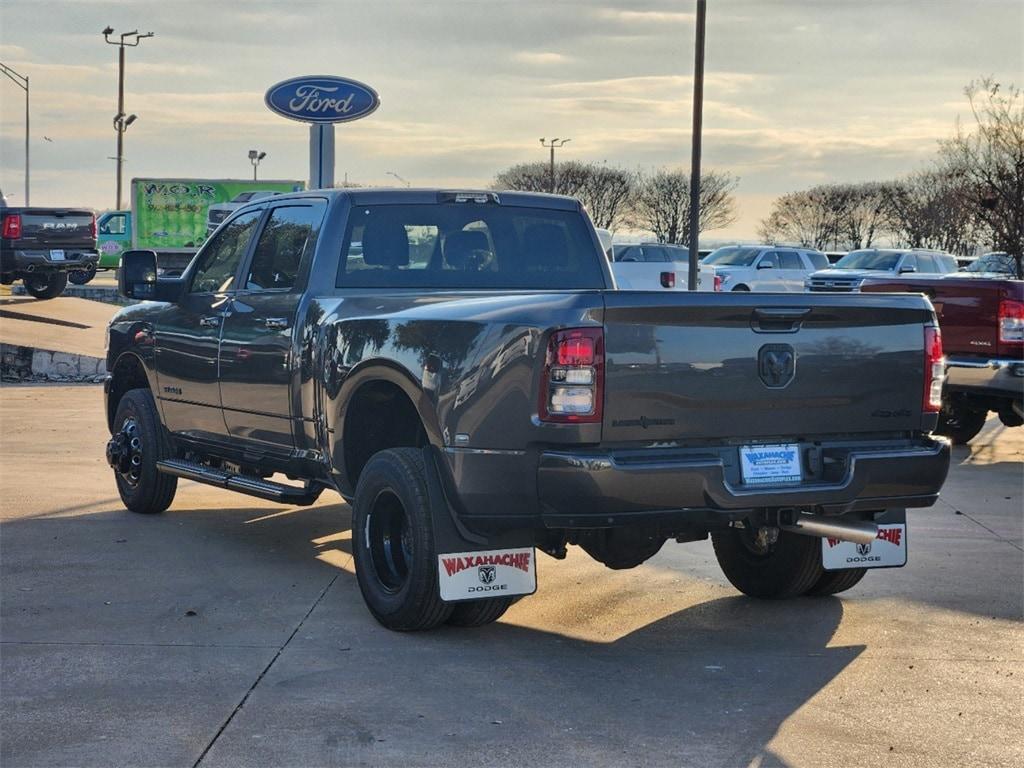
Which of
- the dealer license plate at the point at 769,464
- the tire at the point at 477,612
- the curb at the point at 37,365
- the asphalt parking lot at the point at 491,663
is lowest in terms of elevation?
the asphalt parking lot at the point at 491,663

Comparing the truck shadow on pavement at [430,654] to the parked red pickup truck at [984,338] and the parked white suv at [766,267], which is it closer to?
the parked red pickup truck at [984,338]

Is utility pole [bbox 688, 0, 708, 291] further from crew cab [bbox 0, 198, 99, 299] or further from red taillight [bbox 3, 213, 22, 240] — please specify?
red taillight [bbox 3, 213, 22, 240]

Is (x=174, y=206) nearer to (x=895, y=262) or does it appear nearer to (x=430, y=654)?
(x=895, y=262)

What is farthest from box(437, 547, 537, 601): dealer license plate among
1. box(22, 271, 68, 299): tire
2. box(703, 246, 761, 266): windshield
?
box(703, 246, 761, 266): windshield

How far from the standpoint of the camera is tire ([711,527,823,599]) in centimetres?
680

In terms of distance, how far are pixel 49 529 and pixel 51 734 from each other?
3.83m

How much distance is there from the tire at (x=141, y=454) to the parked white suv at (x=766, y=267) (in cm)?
2634

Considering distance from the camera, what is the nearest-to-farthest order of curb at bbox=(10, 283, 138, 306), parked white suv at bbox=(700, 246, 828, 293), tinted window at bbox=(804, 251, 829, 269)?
curb at bbox=(10, 283, 138, 306), parked white suv at bbox=(700, 246, 828, 293), tinted window at bbox=(804, 251, 829, 269)

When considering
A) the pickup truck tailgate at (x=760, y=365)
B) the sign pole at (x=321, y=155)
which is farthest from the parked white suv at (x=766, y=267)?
the pickup truck tailgate at (x=760, y=365)

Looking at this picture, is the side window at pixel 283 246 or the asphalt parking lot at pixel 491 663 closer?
the asphalt parking lot at pixel 491 663

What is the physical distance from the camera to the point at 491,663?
229 inches

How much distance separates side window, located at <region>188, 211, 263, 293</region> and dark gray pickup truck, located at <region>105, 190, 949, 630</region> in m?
0.44

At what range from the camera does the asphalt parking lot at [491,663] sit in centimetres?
477

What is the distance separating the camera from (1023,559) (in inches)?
320
